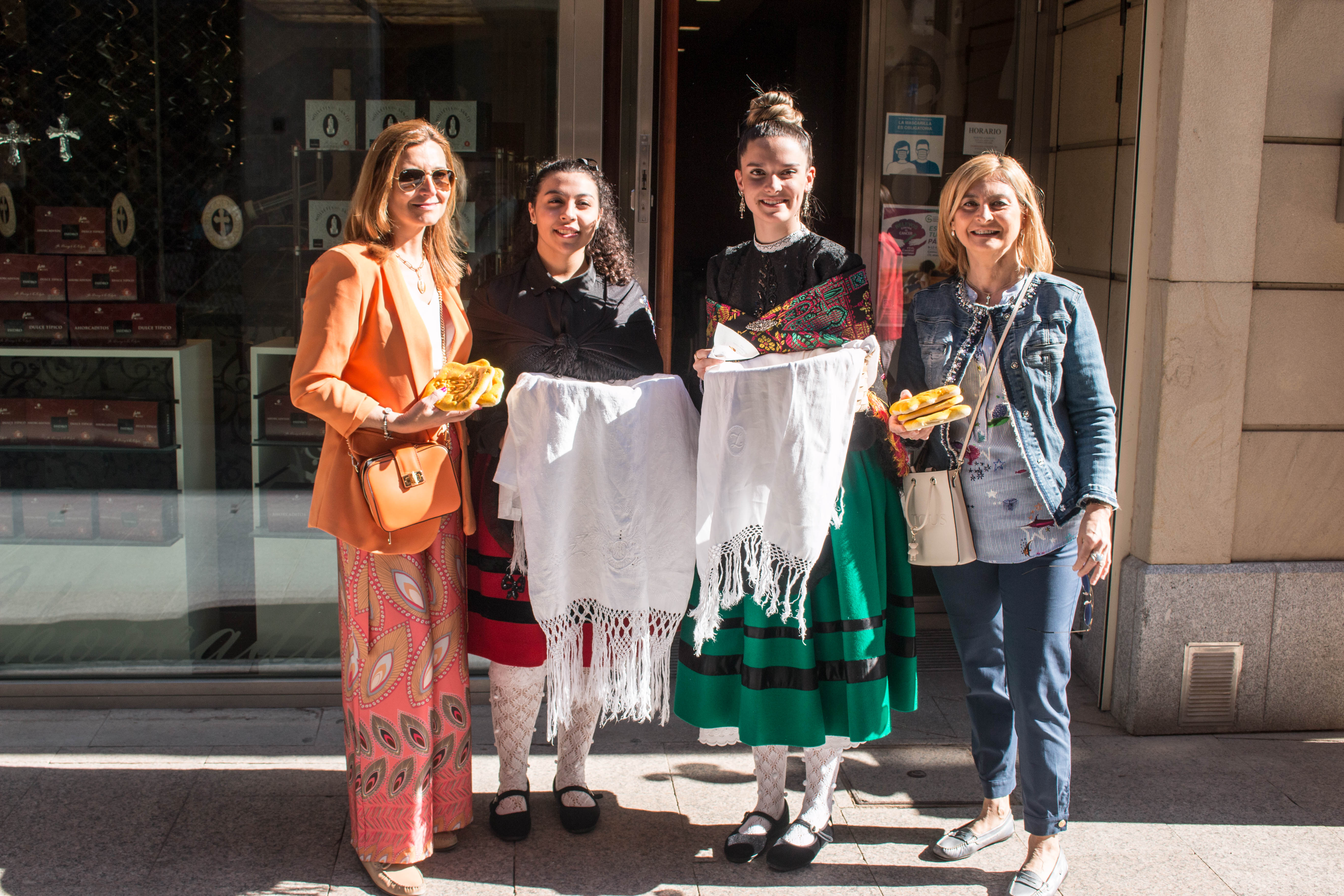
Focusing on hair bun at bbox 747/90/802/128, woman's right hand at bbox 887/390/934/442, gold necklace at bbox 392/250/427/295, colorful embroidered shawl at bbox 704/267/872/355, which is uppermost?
hair bun at bbox 747/90/802/128

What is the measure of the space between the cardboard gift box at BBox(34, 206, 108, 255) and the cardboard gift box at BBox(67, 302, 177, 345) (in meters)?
0.21

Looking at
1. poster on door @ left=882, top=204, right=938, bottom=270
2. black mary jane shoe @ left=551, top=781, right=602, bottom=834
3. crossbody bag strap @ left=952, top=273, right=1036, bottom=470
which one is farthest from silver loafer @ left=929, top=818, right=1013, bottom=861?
poster on door @ left=882, top=204, right=938, bottom=270

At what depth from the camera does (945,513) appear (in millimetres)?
2928

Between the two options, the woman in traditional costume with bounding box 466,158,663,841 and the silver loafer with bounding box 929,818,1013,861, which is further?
the silver loafer with bounding box 929,818,1013,861

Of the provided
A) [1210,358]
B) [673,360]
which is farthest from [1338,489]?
[673,360]

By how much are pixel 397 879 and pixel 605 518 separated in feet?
3.70

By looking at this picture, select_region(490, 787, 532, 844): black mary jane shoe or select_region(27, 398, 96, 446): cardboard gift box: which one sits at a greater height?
select_region(27, 398, 96, 446): cardboard gift box

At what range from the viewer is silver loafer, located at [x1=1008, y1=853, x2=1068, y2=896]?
2.99 meters

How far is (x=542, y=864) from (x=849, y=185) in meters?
3.33

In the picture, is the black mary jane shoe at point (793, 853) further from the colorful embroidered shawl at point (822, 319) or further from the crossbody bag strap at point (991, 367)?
the colorful embroidered shawl at point (822, 319)

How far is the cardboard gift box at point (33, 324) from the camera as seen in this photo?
4.18 meters

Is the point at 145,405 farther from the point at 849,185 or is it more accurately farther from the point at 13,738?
the point at 849,185

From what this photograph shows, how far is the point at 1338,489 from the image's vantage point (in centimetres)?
418

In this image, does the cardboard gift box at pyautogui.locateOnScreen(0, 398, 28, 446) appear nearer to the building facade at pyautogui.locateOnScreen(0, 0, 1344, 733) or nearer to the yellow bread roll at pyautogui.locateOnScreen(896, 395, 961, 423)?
the building facade at pyautogui.locateOnScreen(0, 0, 1344, 733)
